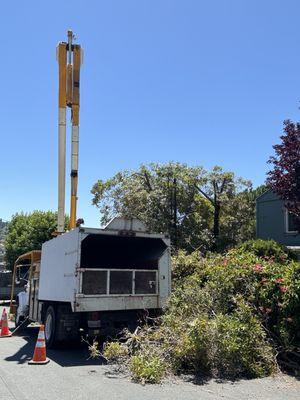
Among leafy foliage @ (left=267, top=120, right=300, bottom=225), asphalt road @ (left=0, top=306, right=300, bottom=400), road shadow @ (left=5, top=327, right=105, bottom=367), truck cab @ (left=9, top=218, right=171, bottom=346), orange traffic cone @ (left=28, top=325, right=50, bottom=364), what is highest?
leafy foliage @ (left=267, top=120, right=300, bottom=225)

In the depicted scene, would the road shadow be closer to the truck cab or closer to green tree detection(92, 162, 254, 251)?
the truck cab

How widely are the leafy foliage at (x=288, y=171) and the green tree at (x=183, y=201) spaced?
18.8m

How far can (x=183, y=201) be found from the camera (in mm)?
34312

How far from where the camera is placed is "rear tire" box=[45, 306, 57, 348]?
12.2 m

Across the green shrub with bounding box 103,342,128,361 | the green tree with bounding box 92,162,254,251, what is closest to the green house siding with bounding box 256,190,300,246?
the green tree with bounding box 92,162,254,251

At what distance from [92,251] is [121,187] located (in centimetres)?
2290

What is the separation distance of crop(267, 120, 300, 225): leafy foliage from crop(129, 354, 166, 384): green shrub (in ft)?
16.2

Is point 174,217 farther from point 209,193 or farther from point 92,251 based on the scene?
point 92,251

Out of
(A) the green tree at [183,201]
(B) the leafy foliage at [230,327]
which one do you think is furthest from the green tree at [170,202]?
(B) the leafy foliage at [230,327]

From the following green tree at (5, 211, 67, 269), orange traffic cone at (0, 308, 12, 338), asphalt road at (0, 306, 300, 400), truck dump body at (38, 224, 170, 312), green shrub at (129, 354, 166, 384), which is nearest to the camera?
asphalt road at (0, 306, 300, 400)

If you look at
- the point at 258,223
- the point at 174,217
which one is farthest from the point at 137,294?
the point at 174,217

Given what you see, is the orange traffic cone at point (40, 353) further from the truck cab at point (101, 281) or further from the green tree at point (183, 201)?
the green tree at point (183, 201)

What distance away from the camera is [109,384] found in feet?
26.5

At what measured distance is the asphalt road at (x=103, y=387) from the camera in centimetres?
728
